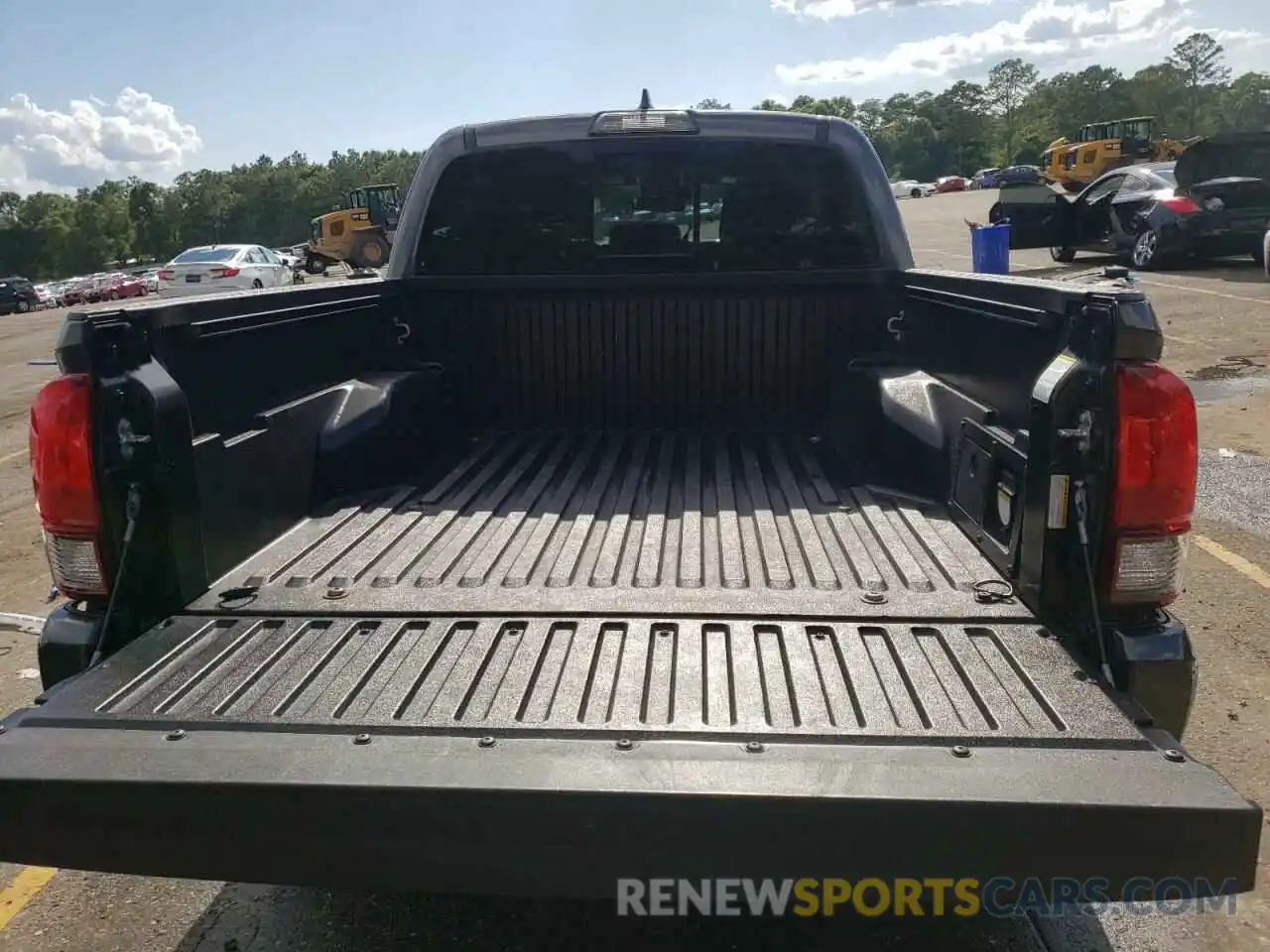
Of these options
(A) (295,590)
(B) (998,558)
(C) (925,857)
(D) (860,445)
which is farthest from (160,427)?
(D) (860,445)

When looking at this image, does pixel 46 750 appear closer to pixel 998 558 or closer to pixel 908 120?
pixel 998 558

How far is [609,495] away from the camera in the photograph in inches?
145

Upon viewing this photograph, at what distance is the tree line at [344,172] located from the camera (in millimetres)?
A: 96750

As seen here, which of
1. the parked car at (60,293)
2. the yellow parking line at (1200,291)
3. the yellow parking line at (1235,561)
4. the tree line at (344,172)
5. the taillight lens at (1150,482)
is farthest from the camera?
the tree line at (344,172)

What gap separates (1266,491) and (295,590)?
616cm

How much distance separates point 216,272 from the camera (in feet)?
82.4

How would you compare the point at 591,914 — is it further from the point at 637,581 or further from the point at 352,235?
the point at 352,235

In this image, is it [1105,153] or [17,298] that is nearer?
→ [1105,153]

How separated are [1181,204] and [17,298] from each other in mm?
44632

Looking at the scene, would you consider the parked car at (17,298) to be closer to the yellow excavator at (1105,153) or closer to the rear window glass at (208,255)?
the rear window glass at (208,255)

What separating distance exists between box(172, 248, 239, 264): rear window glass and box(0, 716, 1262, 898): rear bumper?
86.3ft

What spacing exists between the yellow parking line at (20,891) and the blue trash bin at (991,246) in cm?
1415

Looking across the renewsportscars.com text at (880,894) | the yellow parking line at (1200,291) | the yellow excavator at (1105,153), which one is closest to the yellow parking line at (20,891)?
the renewsportscars.com text at (880,894)

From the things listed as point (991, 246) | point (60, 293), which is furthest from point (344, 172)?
point (991, 246)
